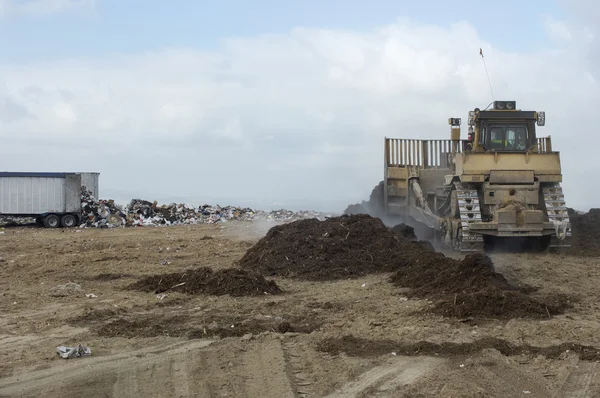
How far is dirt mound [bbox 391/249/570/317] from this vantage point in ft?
26.6

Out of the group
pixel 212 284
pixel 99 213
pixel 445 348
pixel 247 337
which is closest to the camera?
pixel 445 348

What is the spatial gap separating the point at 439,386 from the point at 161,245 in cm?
1414

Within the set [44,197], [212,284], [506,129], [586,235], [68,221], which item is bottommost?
[212,284]

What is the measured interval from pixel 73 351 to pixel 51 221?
2367 centimetres

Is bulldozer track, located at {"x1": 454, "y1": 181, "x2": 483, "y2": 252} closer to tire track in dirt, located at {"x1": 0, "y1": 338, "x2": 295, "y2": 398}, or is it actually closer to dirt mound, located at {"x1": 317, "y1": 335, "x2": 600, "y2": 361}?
dirt mound, located at {"x1": 317, "y1": 335, "x2": 600, "y2": 361}

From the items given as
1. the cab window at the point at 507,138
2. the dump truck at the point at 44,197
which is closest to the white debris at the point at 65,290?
the cab window at the point at 507,138

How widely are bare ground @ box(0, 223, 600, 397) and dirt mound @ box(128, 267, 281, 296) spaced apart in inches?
8.7

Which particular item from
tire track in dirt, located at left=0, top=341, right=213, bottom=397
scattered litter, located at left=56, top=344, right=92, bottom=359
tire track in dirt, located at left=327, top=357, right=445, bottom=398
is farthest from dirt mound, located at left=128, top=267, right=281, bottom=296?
tire track in dirt, located at left=327, top=357, right=445, bottom=398

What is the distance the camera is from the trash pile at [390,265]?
8.28 meters

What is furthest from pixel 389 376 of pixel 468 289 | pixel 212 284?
pixel 212 284

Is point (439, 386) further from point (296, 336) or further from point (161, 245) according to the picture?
point (161, 245)

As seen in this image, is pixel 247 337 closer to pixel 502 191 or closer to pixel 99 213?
pixel 502 191

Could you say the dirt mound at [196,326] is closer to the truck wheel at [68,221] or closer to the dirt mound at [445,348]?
the dirt mound at [445,348]

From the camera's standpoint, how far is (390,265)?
504 inches
